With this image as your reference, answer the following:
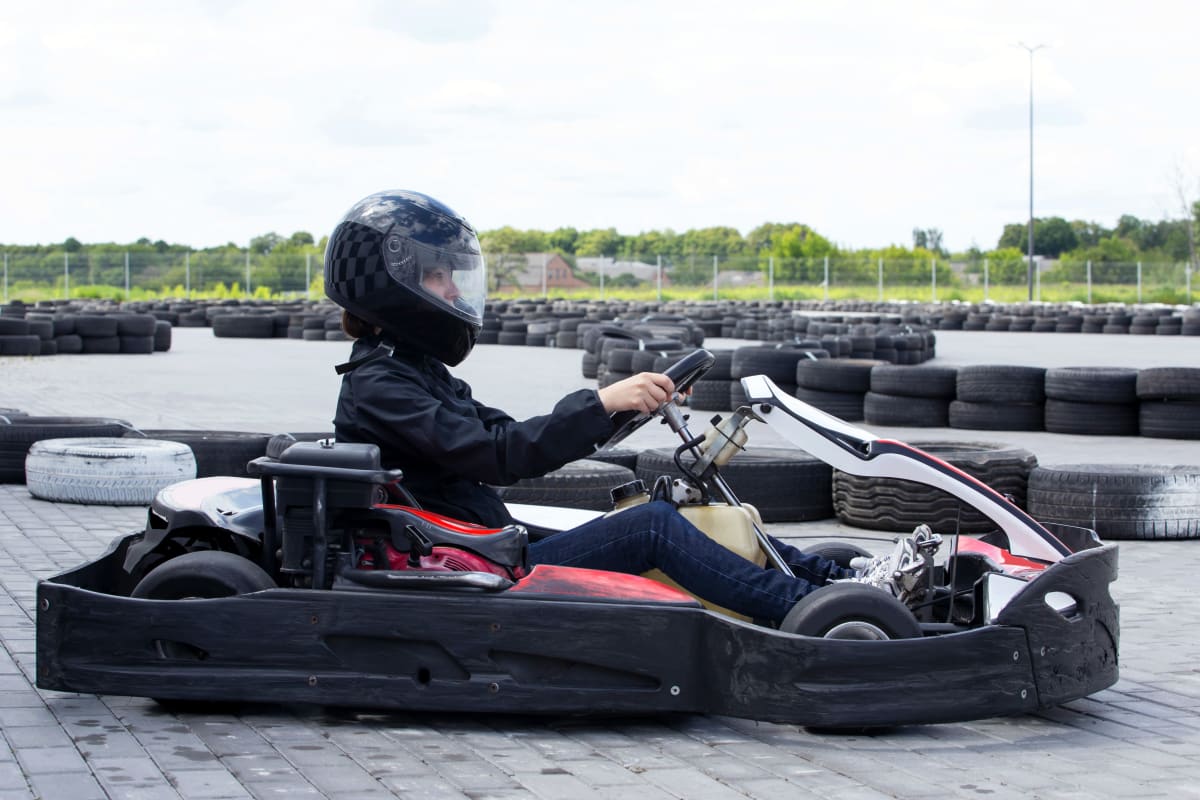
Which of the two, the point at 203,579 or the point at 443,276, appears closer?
the point at 203,579

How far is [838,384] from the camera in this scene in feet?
37.5

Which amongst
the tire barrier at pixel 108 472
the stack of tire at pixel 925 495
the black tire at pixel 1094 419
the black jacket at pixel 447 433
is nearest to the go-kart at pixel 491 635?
the black jacket at pixel 447 433

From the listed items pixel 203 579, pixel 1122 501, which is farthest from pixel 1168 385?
pixel 203 579

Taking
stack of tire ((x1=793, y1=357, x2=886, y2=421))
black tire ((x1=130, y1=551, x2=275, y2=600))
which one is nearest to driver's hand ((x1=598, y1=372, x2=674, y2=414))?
black tire ((x1=130, y1=551, x2=275, y2=600))

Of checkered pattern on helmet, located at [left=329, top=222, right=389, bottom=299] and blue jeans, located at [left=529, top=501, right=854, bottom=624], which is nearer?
blue jeans, located at [left=529, top=501, right=854, bottom=624]

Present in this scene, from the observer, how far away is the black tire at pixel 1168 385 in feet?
33.2

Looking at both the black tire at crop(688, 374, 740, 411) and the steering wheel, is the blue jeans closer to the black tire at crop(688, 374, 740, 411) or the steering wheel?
the steering wheel

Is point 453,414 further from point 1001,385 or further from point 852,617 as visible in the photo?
point 1001,385

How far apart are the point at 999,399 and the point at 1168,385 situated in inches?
45.1

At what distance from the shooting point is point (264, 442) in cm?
701

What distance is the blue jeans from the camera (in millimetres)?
3322

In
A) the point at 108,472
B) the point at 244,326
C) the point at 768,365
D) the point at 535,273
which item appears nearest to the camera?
the point at 108,472

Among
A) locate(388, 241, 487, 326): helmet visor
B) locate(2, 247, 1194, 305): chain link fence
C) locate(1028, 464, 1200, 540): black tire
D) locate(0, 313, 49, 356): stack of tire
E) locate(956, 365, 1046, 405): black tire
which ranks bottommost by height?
locate(1028, 464, 1200, 540): black tire

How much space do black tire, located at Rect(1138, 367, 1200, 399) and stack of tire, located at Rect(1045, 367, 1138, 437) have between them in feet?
0.32
